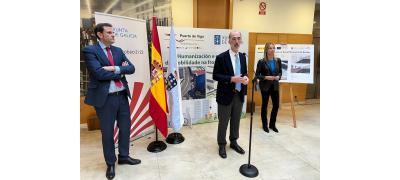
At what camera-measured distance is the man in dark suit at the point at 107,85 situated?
232 centimetres

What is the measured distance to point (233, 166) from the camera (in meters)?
2.85

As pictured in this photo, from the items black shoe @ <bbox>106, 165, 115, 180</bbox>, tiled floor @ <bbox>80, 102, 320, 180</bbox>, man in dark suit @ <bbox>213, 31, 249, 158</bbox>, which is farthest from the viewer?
man in dark suit @ <bbox>213, 31, 249, 158</bbox>

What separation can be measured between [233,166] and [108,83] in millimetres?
1660

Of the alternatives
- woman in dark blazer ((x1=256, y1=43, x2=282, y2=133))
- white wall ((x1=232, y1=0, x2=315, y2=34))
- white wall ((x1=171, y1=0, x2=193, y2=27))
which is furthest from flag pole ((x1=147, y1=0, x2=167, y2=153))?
white wall ((x1=232, y1=0, x2=315, y2=34))

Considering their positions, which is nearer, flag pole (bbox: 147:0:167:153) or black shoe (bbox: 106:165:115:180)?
black shoe (bbox: 106:165:115:180)

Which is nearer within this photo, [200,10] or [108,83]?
[108,83]

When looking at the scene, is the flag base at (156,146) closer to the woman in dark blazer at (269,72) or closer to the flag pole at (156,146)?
the flag pole at (156,146)

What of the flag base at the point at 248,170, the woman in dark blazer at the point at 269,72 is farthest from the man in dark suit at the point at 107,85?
the woman in dark blazer at the point at 269,72

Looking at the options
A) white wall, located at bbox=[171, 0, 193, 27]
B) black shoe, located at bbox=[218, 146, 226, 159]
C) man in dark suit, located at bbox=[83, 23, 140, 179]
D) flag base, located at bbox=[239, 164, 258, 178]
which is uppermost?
white wall, located at bbox=[171, 0, 193, 27]

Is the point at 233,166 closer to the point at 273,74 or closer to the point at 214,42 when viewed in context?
the point at 273,74

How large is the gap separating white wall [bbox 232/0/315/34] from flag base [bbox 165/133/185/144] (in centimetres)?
297

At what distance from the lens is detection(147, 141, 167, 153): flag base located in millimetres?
3258

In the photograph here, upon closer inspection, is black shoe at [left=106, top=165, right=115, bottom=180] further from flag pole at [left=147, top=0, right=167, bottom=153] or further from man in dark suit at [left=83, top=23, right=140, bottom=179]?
flag pole at [left=147, top=0, right=167, bottom=153]
